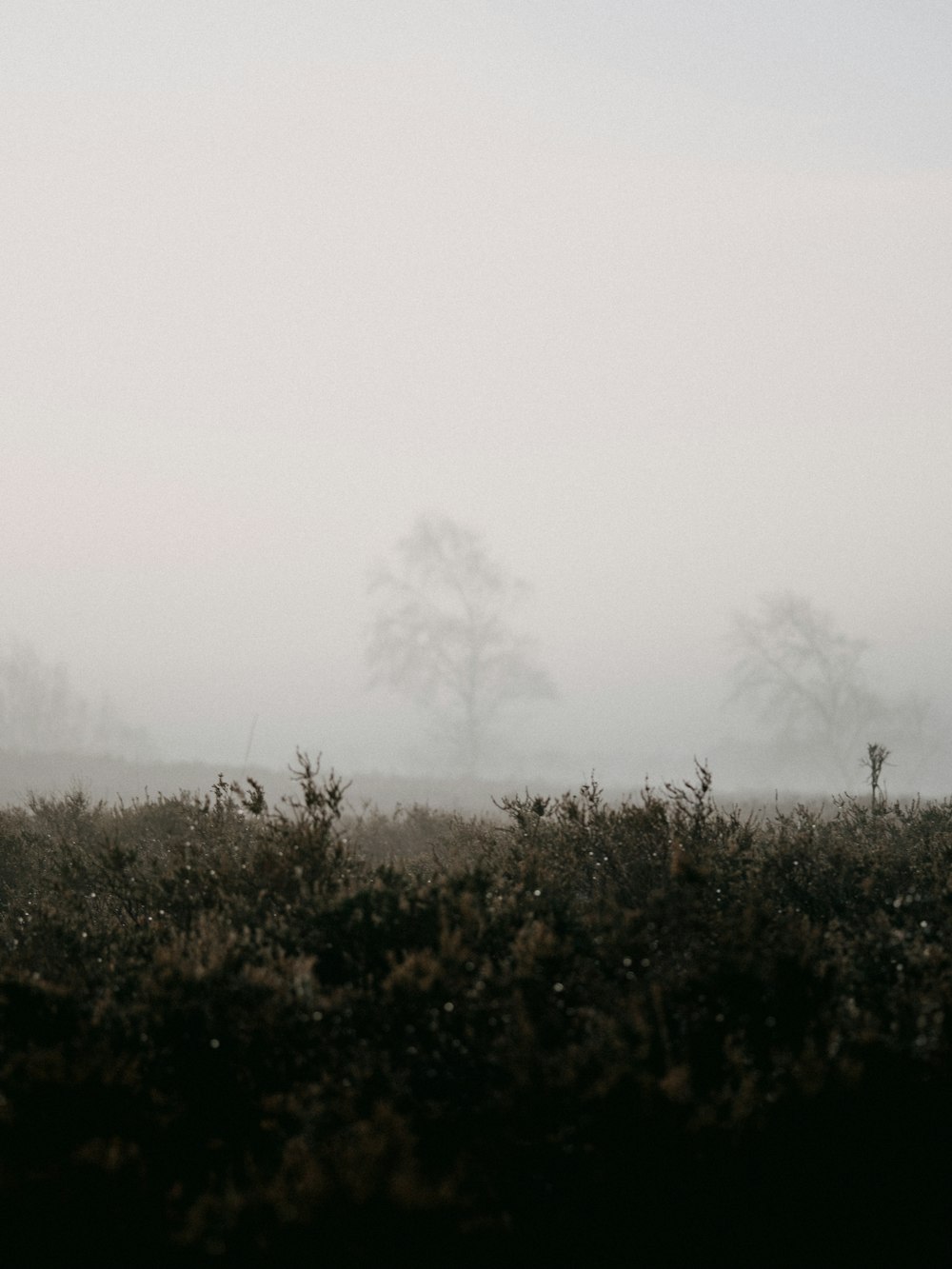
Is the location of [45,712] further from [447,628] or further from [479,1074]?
[479,1074]

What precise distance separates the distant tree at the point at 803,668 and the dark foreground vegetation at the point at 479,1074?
39.9 metres

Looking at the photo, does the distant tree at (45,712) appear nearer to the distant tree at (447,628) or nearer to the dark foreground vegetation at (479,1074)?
the distant tree at (447,628)

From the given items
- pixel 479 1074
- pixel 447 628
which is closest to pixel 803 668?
pixel 447 628

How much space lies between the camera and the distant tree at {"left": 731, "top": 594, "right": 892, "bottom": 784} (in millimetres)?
44500

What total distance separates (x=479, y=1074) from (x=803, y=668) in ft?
146

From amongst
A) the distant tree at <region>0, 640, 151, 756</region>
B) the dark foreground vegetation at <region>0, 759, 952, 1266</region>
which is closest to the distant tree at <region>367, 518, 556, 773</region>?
the distant tree at <region>0, 640, 151, 756</region>

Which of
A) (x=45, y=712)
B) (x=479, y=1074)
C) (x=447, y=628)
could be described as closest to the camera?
(x=479, y=1074)

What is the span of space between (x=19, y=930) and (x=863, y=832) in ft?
21.7

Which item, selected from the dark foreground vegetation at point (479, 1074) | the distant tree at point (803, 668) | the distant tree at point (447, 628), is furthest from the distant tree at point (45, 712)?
the dark foreground vegetation at point (479, 1074)

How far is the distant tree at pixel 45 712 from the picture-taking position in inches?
2323

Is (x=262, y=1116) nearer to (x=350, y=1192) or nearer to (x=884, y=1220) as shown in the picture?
(x=350, y=1192)

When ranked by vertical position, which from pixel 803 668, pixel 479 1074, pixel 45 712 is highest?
pixel 803 668

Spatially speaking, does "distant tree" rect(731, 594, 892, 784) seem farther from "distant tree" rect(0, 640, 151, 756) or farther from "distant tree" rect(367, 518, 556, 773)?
"distant tree" rect(0, 640, 151, 756)

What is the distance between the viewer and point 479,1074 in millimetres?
3742
